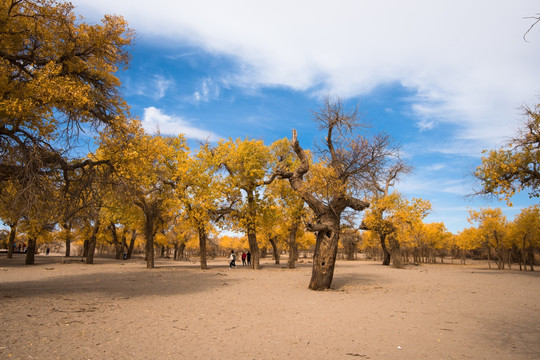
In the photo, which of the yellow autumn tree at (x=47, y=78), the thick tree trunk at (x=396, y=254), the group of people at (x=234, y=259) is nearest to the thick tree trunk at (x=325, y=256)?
the yellow autumn tree at (x=47, y=78)

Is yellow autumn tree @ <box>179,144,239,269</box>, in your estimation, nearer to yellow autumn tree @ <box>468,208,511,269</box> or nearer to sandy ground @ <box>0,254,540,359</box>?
sandy ground @ <box>0,254,540,359</box>

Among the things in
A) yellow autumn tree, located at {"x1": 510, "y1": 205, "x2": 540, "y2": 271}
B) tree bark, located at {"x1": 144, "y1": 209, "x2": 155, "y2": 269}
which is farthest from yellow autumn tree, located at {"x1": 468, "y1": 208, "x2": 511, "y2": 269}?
tree bark, located at {"x1": 144, "y1": 209, "x2": 155, "y2": 269}

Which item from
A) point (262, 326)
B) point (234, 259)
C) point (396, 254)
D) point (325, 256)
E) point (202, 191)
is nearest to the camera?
point (262, 326)

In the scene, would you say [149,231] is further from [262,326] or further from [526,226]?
[526,226]

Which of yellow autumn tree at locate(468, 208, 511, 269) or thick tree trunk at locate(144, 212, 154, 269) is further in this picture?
yellow autumn tree at locate(468, 208, 511, 269)

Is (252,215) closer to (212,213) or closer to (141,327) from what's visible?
(212,213)

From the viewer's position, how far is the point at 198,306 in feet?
30.4

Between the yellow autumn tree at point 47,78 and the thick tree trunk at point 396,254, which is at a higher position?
the yellow autumn tree at point 47,78

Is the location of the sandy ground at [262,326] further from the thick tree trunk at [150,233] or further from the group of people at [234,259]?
the group of people at [234,259]

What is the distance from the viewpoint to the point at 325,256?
12.6 m

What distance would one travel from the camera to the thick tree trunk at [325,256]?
496 inches

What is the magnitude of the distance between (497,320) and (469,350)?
3.26m

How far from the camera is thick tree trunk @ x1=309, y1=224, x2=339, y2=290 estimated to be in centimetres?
1259

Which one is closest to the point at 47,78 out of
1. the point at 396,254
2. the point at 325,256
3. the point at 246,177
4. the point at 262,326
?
the point at 262,326
